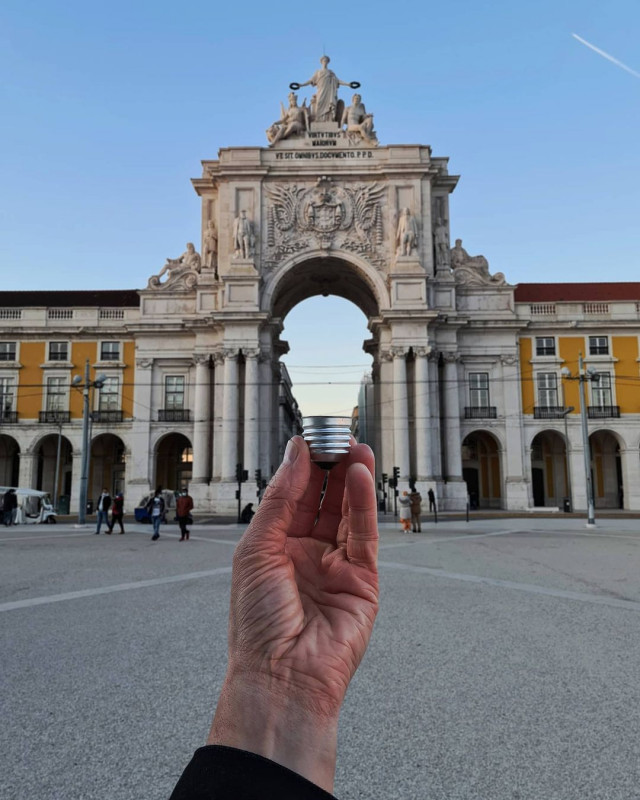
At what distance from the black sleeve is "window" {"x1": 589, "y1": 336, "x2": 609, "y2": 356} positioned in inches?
1674

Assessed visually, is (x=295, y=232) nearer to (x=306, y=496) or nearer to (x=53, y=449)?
(x=53, y=449)

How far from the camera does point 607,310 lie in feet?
134

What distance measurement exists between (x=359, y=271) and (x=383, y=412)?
8.83 metres

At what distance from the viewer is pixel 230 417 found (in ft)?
117

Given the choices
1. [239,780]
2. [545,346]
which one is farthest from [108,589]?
[545,346]

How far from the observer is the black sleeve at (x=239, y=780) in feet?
4.10

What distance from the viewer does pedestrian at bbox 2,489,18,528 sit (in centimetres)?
2822

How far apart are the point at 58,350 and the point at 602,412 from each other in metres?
35.3

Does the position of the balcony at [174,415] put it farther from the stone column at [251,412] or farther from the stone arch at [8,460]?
the stone arch at [8,460]

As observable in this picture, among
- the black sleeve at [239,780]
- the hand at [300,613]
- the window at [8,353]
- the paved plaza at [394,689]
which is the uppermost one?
the window at [8,353]

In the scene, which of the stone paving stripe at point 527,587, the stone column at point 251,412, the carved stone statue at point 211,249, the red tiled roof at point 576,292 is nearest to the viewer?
the stone paving stripe at point 527,587

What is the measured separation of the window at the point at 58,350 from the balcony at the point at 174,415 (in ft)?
26.4

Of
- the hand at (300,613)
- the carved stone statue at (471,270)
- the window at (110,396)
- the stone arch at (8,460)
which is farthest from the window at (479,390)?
the hand at (300,613)

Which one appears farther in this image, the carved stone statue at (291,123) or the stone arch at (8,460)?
the stone arch at (8,460)
